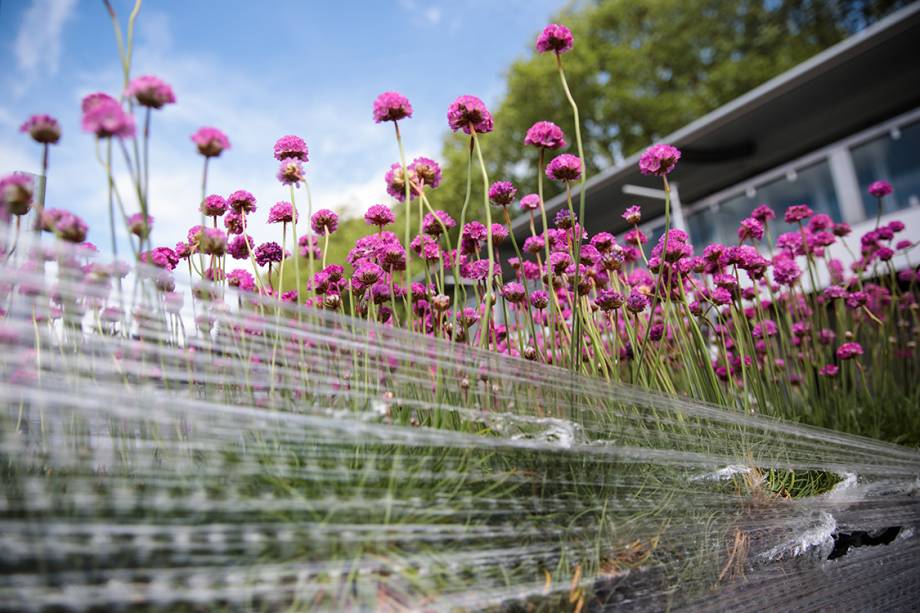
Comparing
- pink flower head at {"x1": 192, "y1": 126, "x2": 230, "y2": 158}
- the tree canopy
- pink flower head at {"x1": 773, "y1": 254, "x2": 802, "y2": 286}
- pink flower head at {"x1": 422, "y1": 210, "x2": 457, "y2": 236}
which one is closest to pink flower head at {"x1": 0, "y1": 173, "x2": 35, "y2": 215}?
pink flower head at {"x1": 192, "y1": 126, "x2": 230, "y2": 158}

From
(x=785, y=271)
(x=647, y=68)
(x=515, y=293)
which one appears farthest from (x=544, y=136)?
(x=647, y=68)

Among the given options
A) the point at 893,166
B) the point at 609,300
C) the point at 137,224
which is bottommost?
the point at 609,300

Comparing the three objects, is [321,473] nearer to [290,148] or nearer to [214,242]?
[214,242]

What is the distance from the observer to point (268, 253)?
4.57 feet

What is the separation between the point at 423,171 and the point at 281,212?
0.36 meters

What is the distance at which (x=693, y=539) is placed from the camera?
108 cm

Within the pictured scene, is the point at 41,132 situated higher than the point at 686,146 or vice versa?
the point at 686,146

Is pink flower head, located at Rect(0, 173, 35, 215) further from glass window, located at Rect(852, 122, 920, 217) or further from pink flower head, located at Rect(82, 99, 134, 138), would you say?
glass window, located at Rect(852, 122, 920, 217)

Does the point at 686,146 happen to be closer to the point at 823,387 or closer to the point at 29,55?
the point at 823,387

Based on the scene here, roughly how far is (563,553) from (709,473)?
50cm

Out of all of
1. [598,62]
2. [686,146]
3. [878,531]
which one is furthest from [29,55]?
[598,62]

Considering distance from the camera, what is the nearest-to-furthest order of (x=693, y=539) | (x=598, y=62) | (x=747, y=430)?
(x=693, y=539)
(x=747, y=430)
(x=598, y=62)

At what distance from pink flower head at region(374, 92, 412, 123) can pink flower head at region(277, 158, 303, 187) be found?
0.63ft

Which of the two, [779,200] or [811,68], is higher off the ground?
[811,68]
